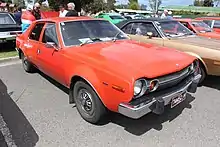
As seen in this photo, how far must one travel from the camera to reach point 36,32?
5.26 m

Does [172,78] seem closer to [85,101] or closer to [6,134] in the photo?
[85,101]

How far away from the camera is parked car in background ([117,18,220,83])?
4992 mm

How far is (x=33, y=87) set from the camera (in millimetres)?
5254

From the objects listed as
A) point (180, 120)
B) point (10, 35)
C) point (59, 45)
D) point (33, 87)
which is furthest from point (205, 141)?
point (10, 35)

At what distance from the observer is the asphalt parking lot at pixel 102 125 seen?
3.21 meters

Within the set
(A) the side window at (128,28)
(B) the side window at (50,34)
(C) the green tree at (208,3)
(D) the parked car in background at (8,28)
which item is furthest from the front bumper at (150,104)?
(C) the green tree at (208,3)

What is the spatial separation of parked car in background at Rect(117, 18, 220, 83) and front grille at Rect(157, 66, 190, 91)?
148cm

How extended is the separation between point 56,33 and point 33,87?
5.20 feet

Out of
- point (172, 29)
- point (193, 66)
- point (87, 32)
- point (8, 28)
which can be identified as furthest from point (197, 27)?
point (8, 28)

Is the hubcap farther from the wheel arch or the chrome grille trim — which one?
→ the chrome grille trim

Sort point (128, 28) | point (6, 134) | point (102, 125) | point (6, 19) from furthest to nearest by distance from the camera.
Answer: point (6, 19), point (128, 28), point (102, 125), point (6, 134)

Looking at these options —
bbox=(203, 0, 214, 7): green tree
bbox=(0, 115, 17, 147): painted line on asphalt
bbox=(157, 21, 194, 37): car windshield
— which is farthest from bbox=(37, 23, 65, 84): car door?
A: bbox=(203, 0, 214, 7): green tree

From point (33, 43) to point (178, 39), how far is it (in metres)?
3.44

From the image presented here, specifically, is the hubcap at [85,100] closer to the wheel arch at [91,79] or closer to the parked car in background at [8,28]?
the wheel arch at [91,79]
